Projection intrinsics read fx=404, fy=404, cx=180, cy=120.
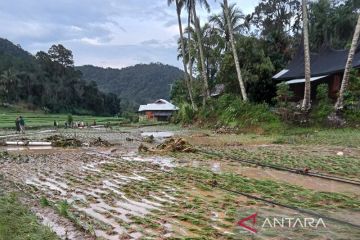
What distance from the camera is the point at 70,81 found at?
87.9 meters

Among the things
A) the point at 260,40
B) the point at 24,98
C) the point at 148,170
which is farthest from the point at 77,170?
the point at 24,98

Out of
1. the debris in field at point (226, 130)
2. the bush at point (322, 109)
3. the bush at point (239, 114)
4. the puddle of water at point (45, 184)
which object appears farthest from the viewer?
the debris in field at point (226, 130)

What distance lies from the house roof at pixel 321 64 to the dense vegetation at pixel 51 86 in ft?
185

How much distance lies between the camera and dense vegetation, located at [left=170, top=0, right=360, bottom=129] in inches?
870

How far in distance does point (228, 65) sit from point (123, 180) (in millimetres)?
24824

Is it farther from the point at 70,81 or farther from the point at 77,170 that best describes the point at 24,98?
the point at 77,170

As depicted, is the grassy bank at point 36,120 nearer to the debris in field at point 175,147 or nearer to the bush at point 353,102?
the debris in field at point 175,147

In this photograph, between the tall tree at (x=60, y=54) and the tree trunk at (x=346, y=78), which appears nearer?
the tree trunk at (x=346, y=78)

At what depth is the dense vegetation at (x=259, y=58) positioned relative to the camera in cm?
2211

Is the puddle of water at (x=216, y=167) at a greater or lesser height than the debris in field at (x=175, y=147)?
lesser

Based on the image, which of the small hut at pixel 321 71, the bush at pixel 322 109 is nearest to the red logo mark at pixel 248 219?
the bush at pixel 322 109

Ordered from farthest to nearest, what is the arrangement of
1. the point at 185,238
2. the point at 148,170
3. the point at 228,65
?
1. the point at 228,65
2. the point at 148,170
3. the point at 185,238

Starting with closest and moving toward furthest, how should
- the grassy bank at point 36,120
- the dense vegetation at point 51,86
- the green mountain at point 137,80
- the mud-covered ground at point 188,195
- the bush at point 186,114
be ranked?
the mud-covered ground at point 188,195, the bush at point 186,114, the grassy bank at point 36,120, the dense vegetation at point 51,86, the green mountain at point 137,80

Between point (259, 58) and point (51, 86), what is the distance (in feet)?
199
